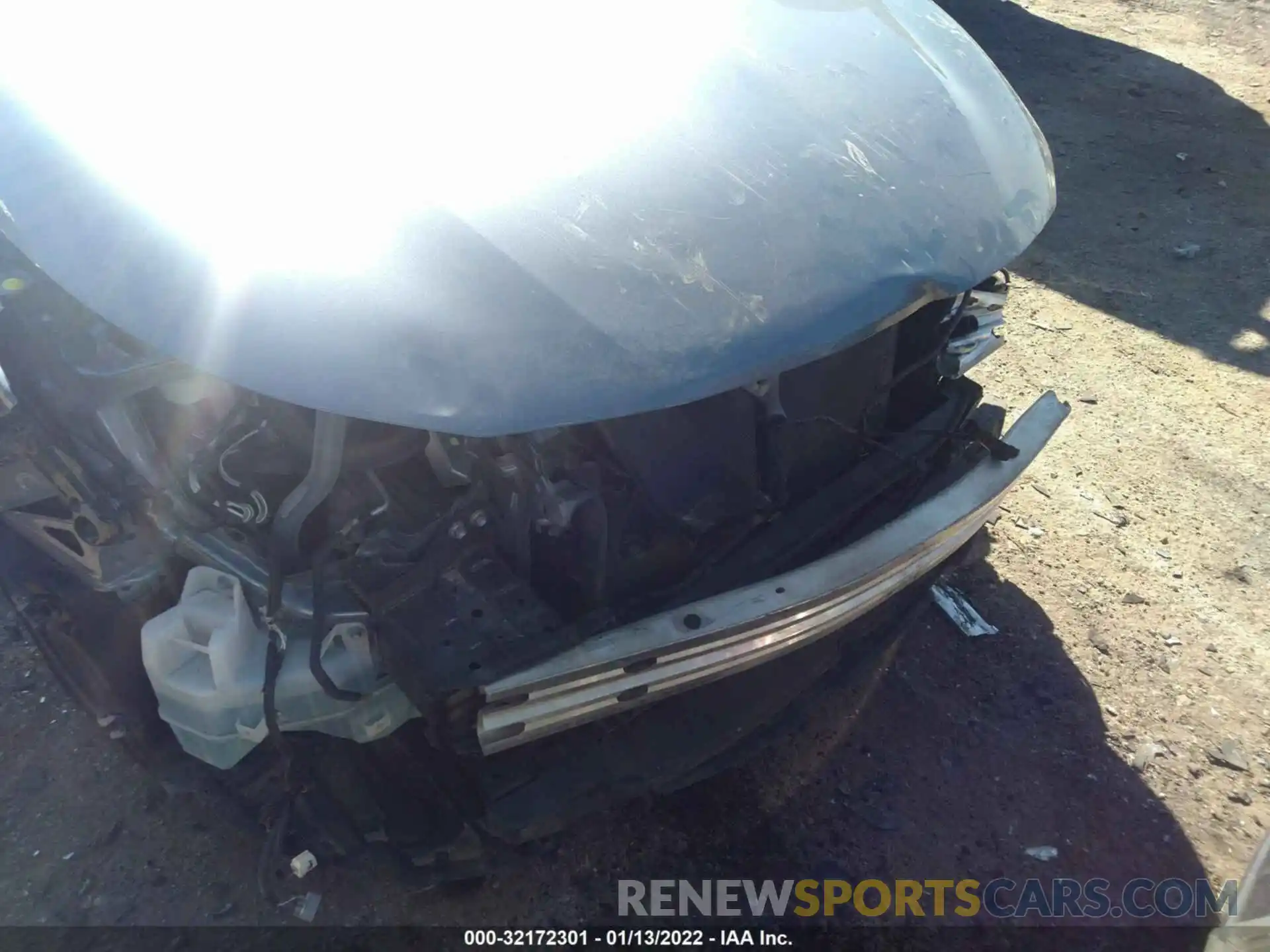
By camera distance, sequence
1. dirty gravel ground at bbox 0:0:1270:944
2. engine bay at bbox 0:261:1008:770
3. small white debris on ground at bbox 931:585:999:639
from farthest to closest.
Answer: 1. small white debris on ground at bbox 931:585:999:639
2. dirty gravel ground at bbox 0:0:1270:944
3. engine bay at bbox 0:261:1008:770

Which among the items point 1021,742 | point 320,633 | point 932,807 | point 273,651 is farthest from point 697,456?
point 1021,742

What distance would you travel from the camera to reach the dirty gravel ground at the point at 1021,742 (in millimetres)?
2098

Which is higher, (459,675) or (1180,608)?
→ (459,675)

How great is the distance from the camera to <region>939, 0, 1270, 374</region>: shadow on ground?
422 cm

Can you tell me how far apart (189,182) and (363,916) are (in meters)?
1.51

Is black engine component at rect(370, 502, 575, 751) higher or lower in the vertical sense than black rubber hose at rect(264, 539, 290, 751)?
higher

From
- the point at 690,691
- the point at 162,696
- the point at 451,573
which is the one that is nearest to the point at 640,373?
the point at 451,573

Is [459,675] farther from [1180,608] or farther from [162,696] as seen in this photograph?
Answer: [1180,608]

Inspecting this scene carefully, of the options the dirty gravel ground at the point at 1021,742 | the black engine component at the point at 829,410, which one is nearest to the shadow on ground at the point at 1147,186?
the dirty gravel ground at the point at 1021,742

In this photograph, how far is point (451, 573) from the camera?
176 cm

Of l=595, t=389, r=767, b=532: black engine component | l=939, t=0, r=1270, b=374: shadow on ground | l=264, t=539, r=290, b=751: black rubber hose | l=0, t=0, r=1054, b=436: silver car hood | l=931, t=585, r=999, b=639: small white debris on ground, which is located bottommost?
l=931, t=585, r=999, b=639: small white debris on ground

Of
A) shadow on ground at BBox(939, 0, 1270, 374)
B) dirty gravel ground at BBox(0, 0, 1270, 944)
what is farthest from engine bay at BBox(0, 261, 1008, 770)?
shadow on ground at BBox(939, 0, 1270, 374)

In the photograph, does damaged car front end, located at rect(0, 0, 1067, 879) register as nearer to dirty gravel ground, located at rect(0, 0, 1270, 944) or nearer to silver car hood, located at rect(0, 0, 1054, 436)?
silver car hood, located at rect(0, 0, 1054, 436)

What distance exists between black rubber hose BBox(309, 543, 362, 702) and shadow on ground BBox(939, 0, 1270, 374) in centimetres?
371
